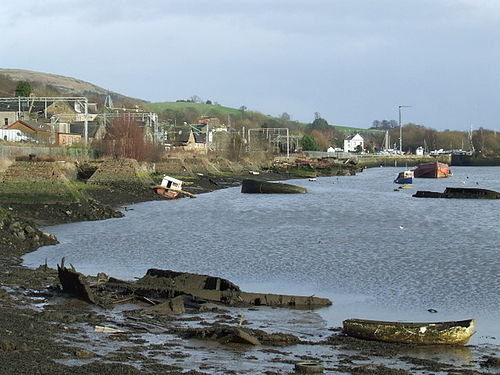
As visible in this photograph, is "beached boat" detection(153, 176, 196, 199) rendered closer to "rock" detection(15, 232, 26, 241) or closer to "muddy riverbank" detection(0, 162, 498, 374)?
"rock" detection(15, 232, 26, 241)

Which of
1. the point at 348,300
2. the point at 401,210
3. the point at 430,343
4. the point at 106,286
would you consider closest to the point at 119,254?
the point at 106,286

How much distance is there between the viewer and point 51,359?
41.0 ft

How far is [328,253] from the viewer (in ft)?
102

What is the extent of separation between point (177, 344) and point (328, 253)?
17.2m

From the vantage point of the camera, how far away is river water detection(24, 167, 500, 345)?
21.2 metres

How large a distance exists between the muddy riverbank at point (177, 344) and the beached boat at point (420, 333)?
Answer: 8.0 inches

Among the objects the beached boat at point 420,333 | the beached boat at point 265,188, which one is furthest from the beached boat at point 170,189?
the beached boat at point 420,333

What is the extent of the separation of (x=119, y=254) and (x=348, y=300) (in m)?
11.4

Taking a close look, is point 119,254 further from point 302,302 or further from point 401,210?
point 401,210

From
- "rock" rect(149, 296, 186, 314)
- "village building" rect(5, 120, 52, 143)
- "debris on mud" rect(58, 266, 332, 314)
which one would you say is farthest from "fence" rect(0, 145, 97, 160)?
"rock" rect(149, 296, 186, 314)

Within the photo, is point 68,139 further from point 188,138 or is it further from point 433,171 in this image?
point 433,171

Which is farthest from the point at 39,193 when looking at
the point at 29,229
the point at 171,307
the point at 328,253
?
the point at 171,307

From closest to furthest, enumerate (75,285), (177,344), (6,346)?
(6,346) < (177,344) < (75,285)

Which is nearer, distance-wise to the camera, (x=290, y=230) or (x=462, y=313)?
(x=462, y=313)
